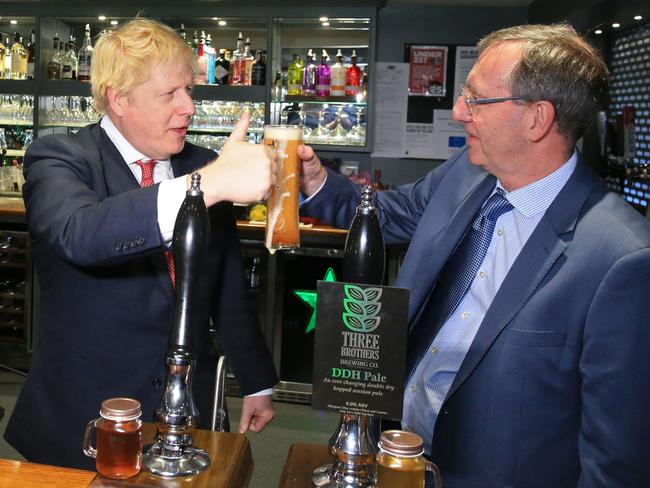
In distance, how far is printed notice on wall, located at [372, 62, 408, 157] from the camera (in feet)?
20.0

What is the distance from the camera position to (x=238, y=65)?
18.8 feet

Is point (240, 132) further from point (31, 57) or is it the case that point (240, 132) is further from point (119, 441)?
point (31, 57)

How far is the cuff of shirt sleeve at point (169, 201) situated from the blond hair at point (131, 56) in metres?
0.67

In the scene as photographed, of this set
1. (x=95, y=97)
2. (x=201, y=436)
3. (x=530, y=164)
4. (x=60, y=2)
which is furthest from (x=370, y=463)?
(x=60, y=2)

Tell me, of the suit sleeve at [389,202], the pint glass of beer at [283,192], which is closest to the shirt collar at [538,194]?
the suit sleeve at [389,202]

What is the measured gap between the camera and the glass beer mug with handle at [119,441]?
1.07 metres

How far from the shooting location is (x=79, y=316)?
178 cm

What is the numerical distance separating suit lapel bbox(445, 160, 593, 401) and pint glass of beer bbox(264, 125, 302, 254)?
1.47 ft

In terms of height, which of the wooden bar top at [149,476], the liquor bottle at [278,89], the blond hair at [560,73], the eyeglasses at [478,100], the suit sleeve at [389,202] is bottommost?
the wooden bar top at [149,476]

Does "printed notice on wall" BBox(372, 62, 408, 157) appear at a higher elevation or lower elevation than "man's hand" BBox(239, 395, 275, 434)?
higher

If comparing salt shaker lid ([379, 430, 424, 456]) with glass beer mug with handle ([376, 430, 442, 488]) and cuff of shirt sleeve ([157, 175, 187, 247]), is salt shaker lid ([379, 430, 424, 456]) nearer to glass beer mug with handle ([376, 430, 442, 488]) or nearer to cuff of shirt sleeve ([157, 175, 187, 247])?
glass beer mug with handle ([376, 430, 442, 488])

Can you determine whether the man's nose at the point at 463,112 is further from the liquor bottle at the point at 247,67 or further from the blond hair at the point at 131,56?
the liquor bottle at the point at 247,67

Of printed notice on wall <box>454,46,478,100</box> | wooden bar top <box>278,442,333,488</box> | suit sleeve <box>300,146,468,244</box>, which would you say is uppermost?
printed notice on wall <box>454,46,478,100</box>

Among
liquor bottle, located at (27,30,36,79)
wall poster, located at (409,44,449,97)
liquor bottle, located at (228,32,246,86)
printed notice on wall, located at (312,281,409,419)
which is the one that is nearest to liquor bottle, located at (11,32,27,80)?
liquor bottle, located at (27,30,36,79)
